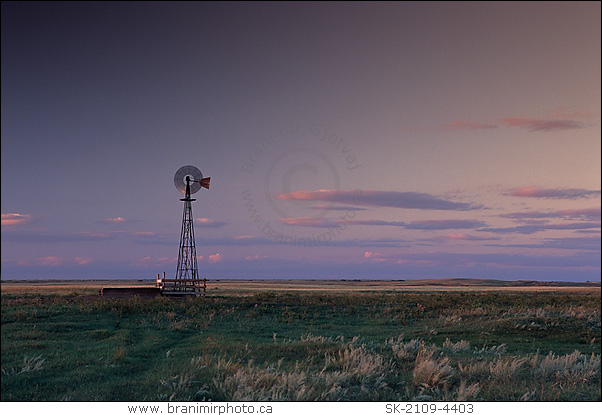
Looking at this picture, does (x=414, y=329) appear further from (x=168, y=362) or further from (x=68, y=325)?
(x=68, y=325)

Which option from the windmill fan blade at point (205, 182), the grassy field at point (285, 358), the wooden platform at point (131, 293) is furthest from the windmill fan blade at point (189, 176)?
the grassy field at point (285, 358)

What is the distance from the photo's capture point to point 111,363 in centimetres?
1830

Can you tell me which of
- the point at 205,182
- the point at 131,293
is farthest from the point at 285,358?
the point at 205,182

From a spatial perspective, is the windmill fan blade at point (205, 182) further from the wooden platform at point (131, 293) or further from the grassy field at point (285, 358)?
the grassy field at point (285, 358)

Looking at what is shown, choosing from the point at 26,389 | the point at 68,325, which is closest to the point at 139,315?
the point at 68,325

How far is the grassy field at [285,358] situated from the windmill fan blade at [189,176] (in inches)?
810

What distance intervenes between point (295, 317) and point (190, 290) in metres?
18.4

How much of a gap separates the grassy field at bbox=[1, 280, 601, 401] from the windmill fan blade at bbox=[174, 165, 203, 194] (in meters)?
20.6

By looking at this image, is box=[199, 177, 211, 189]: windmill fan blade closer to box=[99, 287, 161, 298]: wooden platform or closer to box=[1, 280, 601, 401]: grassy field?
box=[99, 287, 161, 298]: wooden platform

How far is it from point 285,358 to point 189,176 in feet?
128

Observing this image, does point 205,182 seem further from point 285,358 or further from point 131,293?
point 285,358

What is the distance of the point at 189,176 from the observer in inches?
2167

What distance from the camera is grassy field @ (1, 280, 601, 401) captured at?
1434 cm
